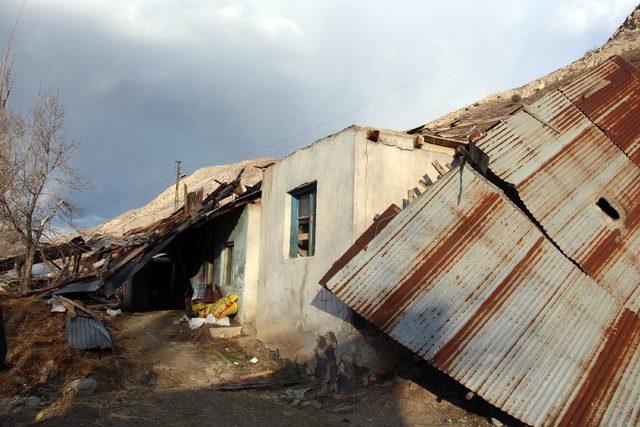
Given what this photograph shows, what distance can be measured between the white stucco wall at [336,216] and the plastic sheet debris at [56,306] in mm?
3896

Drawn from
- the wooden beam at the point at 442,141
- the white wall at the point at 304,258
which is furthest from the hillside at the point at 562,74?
the wooden beam at the point at 442,141

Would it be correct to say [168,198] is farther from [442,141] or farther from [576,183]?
[576,183]

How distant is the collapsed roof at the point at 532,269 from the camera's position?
476 centimetres

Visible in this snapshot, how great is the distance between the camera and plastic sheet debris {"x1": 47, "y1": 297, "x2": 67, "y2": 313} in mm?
9219

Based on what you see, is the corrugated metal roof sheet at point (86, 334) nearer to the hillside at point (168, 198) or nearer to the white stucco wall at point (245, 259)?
the white stucco wall at point (245, 259)

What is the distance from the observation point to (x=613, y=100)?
6438 millimetres

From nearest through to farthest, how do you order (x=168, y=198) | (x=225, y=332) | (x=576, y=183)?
1. (x=576, y=183)
2. (x=225, y=332)
3. (x=168, y=198)

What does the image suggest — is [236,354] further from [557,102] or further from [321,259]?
[557,102]

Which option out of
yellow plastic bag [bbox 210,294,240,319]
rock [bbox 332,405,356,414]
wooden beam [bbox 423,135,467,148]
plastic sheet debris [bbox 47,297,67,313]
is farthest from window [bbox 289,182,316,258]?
plastic sheet debris [bbox 47,297,67,313]

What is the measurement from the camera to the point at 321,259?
804 centimetres

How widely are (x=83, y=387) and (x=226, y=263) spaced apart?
19.4 ft

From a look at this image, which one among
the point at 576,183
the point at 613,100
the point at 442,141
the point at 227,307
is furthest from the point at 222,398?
the point at 613,100

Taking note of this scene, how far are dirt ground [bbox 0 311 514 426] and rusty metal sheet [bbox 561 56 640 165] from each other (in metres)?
3.72

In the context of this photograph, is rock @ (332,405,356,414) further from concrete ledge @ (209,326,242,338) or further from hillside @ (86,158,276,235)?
hillside @ (86,158,276,235)
